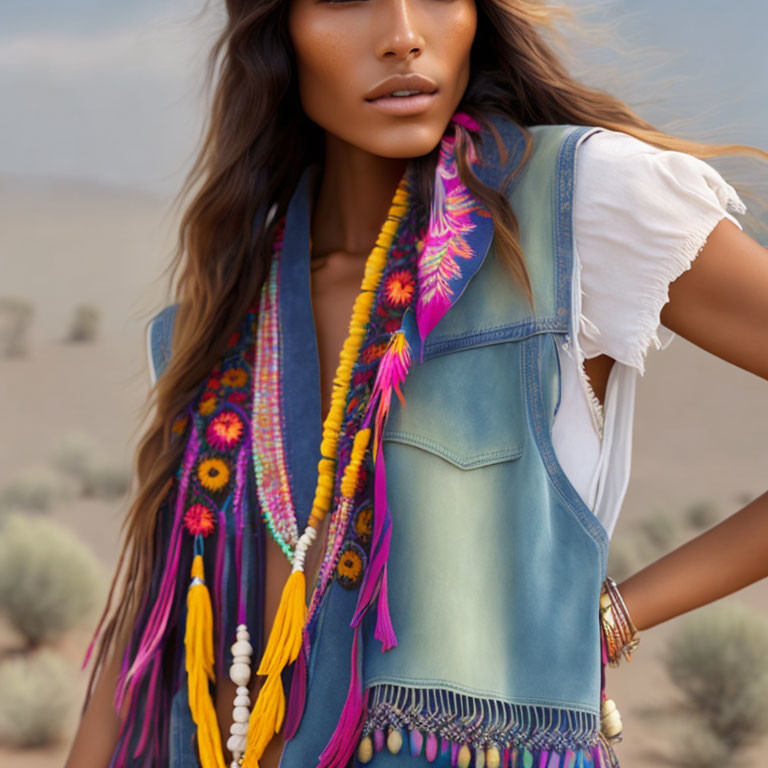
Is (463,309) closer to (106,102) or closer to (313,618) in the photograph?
(313,618)

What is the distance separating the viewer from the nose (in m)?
1.35

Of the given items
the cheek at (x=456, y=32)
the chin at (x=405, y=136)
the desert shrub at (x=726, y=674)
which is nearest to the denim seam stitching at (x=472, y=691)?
the chin at (x=405, y=136)

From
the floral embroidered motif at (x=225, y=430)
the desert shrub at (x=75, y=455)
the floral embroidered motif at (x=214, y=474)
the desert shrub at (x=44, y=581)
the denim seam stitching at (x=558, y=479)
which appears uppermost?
the desert shrub at (x=75, y=455)

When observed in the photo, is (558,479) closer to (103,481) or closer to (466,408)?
(466,408)

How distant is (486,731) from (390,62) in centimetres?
83

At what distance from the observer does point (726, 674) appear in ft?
15.4

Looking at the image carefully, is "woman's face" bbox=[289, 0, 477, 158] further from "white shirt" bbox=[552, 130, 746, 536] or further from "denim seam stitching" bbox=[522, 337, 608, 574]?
"denim seam stitching" bbox=[522, 337, 608, 574]

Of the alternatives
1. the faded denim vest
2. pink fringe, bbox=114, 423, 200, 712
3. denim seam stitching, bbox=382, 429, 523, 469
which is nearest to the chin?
the faded denim vest

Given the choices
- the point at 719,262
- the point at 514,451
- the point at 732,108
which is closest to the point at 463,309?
the point at 514,451

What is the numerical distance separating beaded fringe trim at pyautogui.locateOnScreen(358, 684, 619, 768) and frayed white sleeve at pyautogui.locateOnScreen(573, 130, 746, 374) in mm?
417

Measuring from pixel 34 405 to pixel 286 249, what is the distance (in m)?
5.38

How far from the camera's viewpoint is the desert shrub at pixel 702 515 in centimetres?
533

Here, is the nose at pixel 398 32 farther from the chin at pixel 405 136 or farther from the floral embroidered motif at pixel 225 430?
the floral embroidered motif at pixel 225 430

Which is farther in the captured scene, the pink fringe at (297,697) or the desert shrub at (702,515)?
the desert shrub at (702,515)
